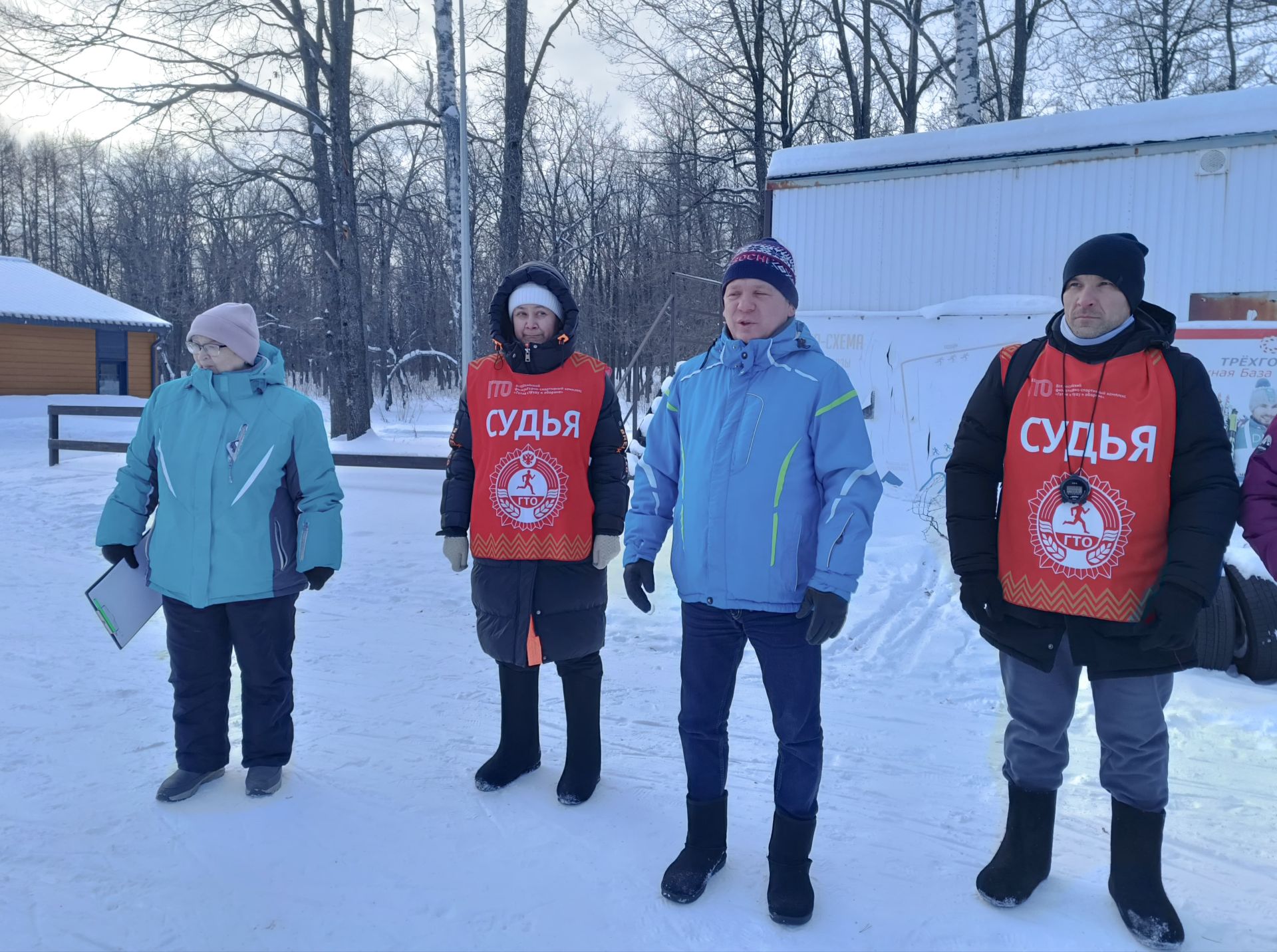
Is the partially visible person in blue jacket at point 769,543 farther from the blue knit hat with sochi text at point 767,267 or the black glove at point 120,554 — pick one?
the black glove at point 120,554

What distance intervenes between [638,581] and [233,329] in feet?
5.46

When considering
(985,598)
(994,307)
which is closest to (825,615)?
(985,598)

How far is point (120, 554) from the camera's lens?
10.4 ft

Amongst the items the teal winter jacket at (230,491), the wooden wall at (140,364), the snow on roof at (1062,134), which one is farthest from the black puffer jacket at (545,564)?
the wooden wall at (140,364)

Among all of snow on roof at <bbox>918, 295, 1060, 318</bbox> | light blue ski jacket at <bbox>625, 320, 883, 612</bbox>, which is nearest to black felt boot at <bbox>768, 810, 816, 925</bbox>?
light blue ski jacket at <bbox>625, 320, 883, 612</bbox>

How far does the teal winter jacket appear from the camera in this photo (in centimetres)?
304

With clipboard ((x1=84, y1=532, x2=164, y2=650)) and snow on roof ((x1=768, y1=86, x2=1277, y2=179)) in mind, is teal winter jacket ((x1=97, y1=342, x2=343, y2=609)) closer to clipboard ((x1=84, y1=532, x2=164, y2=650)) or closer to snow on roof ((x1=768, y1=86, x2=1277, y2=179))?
clipboard ((x1=84, y1=532, x2=164, y2=650))

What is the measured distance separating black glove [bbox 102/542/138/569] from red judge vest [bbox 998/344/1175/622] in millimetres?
2895

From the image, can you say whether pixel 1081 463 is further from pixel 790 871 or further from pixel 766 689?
pixel 790 871

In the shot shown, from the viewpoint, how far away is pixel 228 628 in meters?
3.16

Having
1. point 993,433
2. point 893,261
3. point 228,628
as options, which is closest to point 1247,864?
point 993,433

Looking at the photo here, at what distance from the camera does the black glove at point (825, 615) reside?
7.86 ft

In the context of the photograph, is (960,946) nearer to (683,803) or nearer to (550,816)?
(683,803)

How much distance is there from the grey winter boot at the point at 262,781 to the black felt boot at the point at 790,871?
174cm
